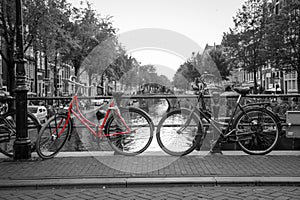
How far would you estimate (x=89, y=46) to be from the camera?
129 ft

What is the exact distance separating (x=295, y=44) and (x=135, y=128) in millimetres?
29537

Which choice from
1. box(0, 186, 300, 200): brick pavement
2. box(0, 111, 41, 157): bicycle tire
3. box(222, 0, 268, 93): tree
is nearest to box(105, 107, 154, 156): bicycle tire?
box(0, 111, 41, 157): bicycle tire

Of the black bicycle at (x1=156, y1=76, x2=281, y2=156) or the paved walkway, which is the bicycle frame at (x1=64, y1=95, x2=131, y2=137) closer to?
the paved walkway

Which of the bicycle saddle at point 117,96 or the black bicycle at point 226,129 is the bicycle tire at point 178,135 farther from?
the bicycle saddle at point 117,96

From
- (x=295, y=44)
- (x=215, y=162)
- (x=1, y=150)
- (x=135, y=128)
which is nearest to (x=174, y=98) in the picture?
(x=135, y=128)

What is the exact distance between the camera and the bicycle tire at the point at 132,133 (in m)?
7.50

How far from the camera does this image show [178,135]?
7.60 metres

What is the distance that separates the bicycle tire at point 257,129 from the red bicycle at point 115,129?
1.82 metres

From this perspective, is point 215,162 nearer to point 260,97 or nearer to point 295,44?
point 260,97

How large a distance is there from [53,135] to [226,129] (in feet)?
11.6

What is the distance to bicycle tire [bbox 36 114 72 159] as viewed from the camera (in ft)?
23.9

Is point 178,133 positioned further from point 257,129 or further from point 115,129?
point 257,129

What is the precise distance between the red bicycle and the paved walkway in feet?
0.80

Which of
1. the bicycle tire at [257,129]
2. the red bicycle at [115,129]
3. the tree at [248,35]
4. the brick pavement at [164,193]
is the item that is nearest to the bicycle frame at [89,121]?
the red bicycle at [115,129]
